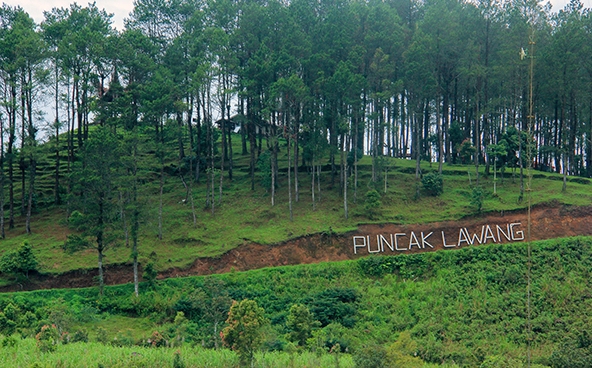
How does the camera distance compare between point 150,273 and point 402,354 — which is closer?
point 402,354

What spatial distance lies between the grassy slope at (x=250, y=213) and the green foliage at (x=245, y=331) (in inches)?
540

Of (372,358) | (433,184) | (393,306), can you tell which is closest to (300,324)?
(393,306)

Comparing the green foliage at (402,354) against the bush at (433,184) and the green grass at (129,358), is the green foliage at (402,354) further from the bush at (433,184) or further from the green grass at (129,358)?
the bush at (433,184)

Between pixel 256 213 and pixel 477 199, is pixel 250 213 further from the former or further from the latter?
pixel 477 199

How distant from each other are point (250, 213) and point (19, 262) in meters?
14.8

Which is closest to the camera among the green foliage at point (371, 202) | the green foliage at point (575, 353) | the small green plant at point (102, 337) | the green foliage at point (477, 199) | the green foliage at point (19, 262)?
the green foliage at point (575, 353)

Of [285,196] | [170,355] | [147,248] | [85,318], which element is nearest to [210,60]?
[285,196]

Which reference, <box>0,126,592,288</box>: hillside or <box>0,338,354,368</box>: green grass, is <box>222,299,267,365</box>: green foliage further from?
<box>0,126,592,288</box>: hillside

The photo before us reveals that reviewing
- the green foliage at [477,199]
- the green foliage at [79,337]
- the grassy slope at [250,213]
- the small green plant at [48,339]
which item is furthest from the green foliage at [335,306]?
the small green plant at [48,339]

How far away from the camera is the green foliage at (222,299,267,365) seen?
22047 mm

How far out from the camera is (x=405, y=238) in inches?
1513

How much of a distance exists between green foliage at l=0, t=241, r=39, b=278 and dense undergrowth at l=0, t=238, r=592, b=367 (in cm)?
212

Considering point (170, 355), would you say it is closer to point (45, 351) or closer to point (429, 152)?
point (45, 351)

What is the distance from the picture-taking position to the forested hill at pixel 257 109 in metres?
38.9
